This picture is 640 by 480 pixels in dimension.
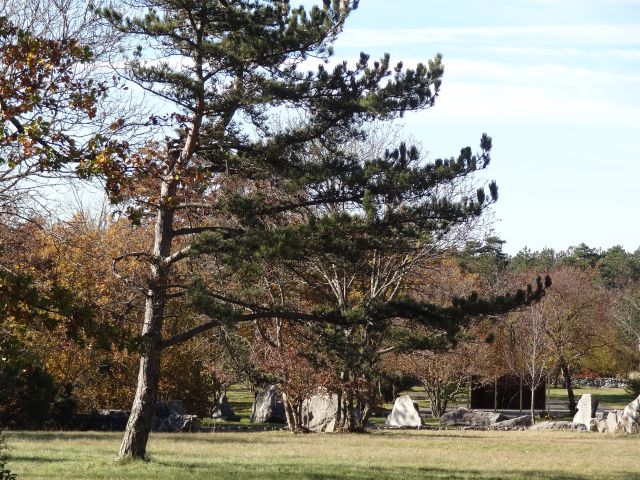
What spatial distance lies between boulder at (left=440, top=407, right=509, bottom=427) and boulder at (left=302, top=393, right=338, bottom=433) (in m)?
6.81

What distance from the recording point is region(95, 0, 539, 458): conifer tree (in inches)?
586

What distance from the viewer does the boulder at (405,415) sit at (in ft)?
104

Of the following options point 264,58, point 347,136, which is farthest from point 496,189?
point 264,58

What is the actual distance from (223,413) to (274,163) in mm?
21856

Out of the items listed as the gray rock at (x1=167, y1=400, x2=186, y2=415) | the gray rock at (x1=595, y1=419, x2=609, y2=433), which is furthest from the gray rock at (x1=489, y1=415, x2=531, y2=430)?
the gray rock at (x1=167, y1=400, x2=186, y2=415)

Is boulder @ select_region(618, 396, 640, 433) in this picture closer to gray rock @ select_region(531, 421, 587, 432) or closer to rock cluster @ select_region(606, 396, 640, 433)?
rock cluster @ select_region(606, 396, 640, 433)

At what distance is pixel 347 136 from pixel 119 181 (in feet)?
25.3

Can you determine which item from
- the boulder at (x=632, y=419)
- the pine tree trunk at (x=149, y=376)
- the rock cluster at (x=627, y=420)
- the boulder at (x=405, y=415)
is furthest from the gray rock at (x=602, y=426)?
the pine tree trunk at (x=149, y=376)

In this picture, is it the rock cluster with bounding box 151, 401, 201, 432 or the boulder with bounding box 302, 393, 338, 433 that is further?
the boulder with bounding box 302, 393, 338, 433

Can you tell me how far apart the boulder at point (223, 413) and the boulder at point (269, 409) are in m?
1.39

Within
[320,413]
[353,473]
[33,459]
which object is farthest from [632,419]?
[33,459]

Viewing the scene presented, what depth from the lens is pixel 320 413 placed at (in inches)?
1152

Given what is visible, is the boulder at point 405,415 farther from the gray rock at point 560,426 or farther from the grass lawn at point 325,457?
the grass lawn at point 325,457

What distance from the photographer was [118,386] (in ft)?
96.7
